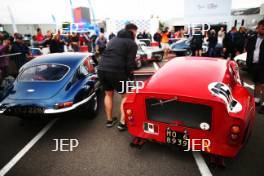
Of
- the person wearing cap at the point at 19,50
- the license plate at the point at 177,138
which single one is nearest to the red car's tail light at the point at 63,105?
the license plate at the point at 177,138

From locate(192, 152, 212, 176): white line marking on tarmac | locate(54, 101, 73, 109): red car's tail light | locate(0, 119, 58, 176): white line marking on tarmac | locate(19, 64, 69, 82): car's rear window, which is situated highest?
locate(19, 64, 69, 82): car's rear window

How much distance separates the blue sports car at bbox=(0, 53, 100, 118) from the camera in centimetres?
374

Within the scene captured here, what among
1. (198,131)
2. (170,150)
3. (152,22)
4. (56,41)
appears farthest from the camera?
(152,22)

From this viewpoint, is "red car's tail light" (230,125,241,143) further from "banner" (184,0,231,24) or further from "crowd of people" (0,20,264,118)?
"banner" (184,0,231,24)

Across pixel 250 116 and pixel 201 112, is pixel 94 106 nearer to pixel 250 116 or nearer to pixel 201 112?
pixel 201 112

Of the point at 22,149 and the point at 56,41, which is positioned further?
the point at 56,41

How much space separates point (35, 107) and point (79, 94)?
791 mm

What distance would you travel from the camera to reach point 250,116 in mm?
2873

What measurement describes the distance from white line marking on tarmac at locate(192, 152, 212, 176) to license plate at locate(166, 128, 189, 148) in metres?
0.40

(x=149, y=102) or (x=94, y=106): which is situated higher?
(x=149, y=102)

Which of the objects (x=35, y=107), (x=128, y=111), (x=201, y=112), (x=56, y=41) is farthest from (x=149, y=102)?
(x=56, y=41)

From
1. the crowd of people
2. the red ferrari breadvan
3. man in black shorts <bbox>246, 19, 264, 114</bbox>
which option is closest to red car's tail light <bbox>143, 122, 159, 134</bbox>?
the red ferrari breadvan

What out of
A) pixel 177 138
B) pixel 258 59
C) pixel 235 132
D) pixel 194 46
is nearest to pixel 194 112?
pixel 177 138

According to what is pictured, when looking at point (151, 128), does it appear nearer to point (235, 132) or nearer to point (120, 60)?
point (235, 132)
